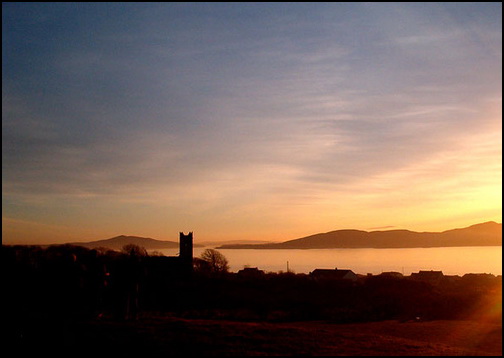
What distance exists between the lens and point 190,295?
4469cm

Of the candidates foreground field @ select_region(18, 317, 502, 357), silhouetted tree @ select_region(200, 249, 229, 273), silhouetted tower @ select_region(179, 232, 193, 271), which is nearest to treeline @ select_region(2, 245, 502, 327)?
foreground field @ select_region(18, 317, 502, 357)

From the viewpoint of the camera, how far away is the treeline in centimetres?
2317

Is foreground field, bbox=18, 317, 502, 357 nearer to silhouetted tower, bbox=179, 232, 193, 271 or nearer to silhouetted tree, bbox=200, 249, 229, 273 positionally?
silhouetted tower, bbox=179, 232, 193, 271

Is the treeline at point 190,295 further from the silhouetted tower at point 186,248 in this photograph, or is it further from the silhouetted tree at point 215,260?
the silhouetted tree at point 215,260

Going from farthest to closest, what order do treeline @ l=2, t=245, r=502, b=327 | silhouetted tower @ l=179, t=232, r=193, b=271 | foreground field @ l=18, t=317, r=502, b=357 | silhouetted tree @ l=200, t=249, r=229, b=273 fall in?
silhouetted tree @ l=200, t=249, r=229, b=273 → silhouetted tower @ l=179, t=232, r=193, b=271 → treeline @ l=2, t=245, r=502, b=327 → foreground field @ l=18, t=317, r=502, b=357

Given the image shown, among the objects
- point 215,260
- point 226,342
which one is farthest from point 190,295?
point 215,260

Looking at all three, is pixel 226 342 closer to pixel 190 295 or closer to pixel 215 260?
pixel 190 295

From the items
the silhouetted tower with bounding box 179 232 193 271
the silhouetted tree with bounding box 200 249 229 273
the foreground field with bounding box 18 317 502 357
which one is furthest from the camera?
the silhouetted tree with bounding box 200 249 229 273

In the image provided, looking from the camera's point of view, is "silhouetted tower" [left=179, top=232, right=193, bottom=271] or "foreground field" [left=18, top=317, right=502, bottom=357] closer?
"foreground field" [left=18, top=317, right=502, bottom=357]

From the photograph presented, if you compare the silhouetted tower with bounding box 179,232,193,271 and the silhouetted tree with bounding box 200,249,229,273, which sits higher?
the silhouetted tower with bounding box 179,232,193,271

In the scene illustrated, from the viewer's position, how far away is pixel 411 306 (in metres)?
40.3

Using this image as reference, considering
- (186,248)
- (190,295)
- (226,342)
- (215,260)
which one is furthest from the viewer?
(215,260)

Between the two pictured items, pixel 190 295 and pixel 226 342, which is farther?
pixel 190 295

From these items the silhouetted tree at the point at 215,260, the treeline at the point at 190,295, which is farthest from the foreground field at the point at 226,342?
the silhouetted tree at the point at 215,260
